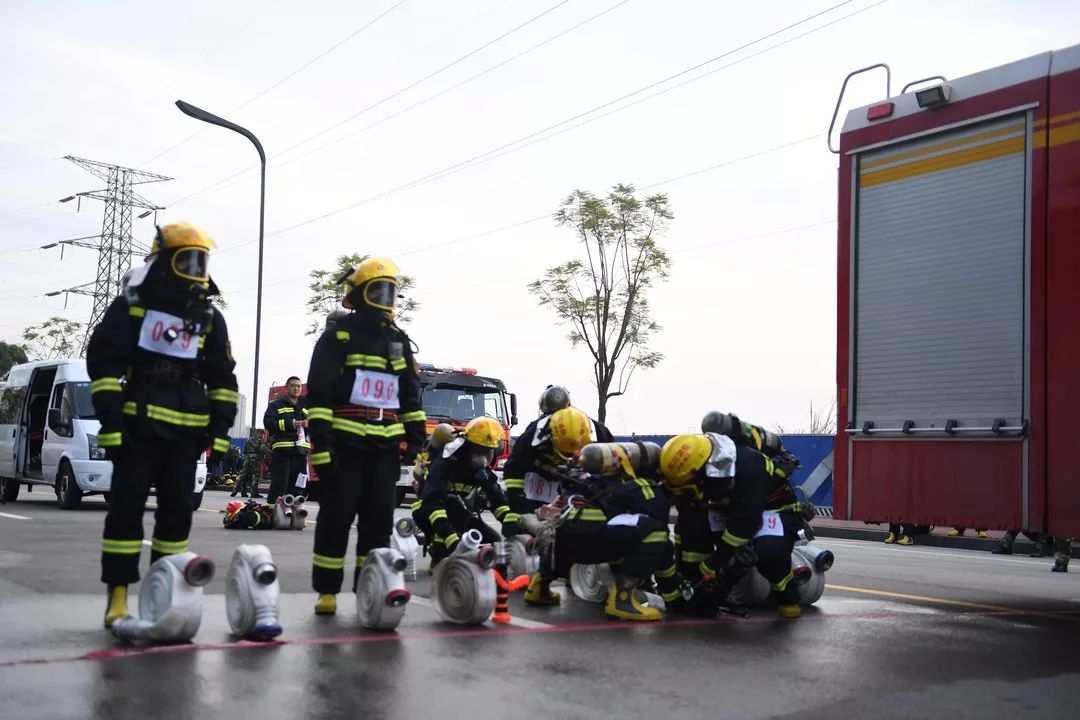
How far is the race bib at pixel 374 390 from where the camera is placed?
6.99m

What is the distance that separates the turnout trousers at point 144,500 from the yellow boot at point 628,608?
263 cm

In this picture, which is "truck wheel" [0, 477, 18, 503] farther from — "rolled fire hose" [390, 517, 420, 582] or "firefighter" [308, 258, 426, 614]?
"firefighter" [308, 258, 426, 614]

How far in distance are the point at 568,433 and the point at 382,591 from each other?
2.13m

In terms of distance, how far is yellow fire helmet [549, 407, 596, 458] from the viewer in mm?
8273

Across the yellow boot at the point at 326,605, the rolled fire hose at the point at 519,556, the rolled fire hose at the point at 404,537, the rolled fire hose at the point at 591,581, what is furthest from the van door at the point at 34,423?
the yellow boot at the point at 326,605

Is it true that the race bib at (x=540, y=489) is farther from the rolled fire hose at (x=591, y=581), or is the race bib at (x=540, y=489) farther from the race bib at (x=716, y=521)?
the race bib at (x=716, y=521)

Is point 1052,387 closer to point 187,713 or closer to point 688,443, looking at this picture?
point 688,443

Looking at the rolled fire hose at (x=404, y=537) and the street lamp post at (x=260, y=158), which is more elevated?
the street lamp post at (x=260, y=158)

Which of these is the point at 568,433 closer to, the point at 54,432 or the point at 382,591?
the point at 382,591

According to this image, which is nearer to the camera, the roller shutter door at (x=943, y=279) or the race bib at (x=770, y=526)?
the race bib at (x=770, y=526)

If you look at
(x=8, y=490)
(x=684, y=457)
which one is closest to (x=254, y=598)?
(x=684, y=457)

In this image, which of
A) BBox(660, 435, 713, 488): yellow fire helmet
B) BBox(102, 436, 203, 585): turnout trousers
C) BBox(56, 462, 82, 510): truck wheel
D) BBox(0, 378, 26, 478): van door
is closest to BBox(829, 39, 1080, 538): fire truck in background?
BBox(660, 435, 713, 488): yellow fire helmet

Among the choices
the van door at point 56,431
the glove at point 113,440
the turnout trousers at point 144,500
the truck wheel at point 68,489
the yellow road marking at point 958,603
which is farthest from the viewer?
the van door at point 56,431

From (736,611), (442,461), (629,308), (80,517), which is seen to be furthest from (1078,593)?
(629,308)
